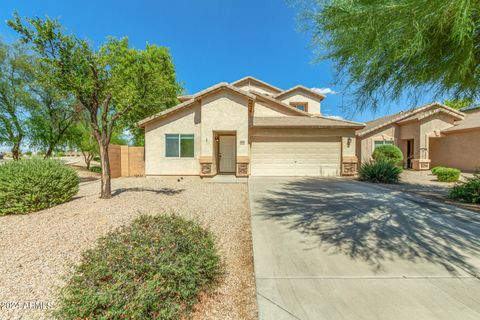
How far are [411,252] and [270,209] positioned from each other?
331 cm

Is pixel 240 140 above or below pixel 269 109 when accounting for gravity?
below

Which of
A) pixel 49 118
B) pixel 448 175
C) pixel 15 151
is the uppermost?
pixel 49 118

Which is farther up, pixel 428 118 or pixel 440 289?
pixel 428 118

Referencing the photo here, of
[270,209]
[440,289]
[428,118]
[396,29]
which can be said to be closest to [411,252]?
[440,289]

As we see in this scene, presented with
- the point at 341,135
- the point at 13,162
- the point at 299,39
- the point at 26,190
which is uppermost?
the point at 299,39

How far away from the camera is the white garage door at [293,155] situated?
1340 cm

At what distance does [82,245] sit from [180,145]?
9.35 m

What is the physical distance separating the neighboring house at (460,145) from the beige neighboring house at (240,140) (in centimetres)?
1032

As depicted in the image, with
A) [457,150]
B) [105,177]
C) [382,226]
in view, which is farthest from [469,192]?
[457,150]

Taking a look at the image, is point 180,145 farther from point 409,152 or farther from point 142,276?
point 409,152

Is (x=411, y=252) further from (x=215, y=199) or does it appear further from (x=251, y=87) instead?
(x=251, y=87)

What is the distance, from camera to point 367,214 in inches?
223

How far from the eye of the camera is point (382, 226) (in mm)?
4836

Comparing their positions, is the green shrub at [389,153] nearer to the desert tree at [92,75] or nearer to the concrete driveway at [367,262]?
the concrete driveway at [367,262]
